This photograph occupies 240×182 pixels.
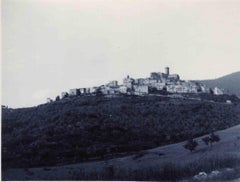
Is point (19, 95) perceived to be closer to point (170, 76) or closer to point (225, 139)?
point (170, 76)

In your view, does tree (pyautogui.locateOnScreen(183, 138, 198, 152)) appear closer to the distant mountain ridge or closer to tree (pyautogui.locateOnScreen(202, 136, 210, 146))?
tree (pyautogui.locateOnScreen(202, 136, 210, 146))

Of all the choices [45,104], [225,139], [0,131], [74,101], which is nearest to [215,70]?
[225,139]

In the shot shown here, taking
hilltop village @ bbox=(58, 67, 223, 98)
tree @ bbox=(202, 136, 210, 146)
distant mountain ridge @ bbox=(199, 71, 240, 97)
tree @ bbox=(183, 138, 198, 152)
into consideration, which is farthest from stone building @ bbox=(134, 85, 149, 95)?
tree @ bbox=(202, 136, 210, 146)

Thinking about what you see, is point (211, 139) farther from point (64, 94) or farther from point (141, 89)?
point (64, 94)

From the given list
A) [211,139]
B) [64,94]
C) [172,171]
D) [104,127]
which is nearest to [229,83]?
[211,139]

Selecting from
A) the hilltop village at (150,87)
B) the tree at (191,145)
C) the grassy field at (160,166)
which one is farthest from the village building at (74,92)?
the tree at (191,145)

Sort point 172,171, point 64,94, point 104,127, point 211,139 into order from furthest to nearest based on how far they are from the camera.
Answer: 1. point 64,94
2. point 104,127
3. point 211,139
4. point 172,171

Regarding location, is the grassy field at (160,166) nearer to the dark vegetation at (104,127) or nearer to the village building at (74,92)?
the dark vegetation at (104,127)
